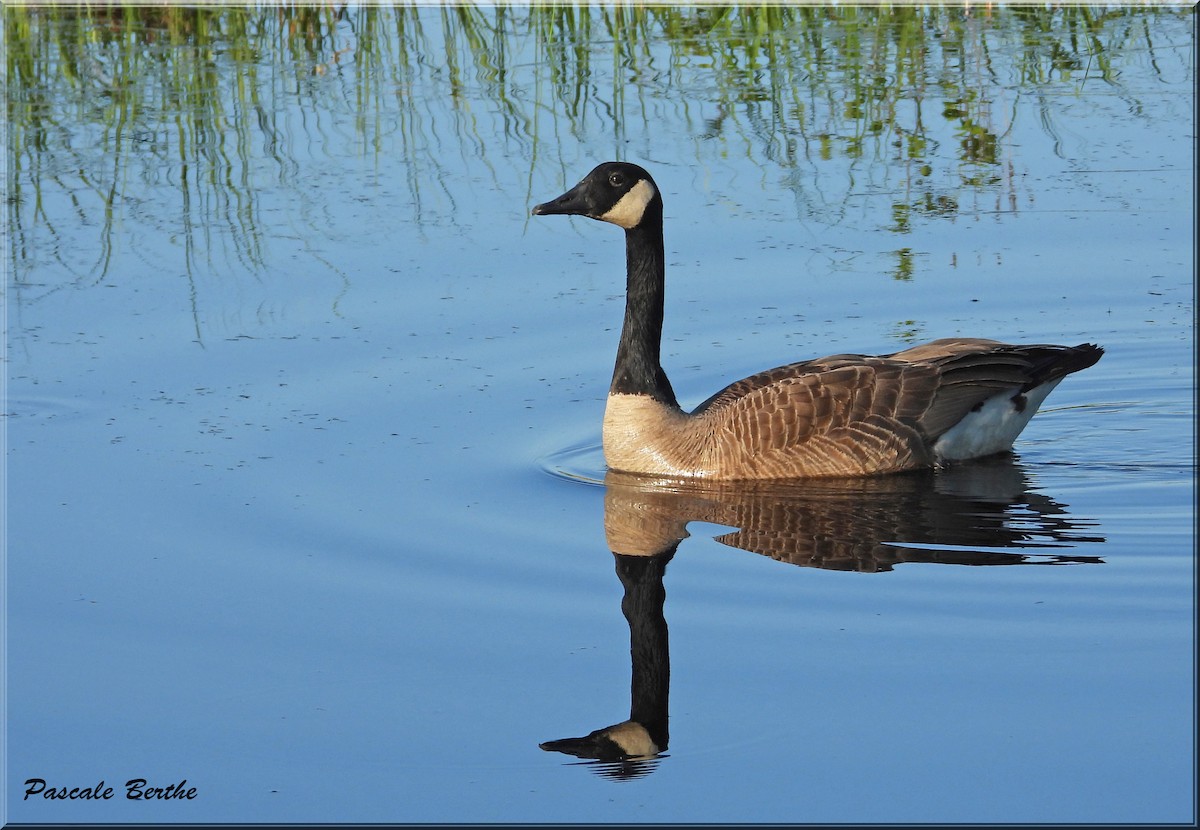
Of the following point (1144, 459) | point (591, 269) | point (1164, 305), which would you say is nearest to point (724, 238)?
point (591, 269)

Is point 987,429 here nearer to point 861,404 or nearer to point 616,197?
point 861,404

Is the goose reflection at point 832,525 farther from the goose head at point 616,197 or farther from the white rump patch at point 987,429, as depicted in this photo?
the goose head at point 616,197

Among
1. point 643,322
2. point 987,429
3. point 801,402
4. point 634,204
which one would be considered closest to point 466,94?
point 634,204

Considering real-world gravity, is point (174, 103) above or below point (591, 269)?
above

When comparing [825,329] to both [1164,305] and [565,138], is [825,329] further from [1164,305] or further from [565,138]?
[565,138]

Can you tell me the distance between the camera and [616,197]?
28.9 ft

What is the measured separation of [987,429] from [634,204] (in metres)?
2.21

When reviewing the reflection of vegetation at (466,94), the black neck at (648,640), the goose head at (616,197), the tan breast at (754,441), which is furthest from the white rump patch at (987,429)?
the reflection of vegetation at (466,94)

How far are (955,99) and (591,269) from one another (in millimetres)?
4026

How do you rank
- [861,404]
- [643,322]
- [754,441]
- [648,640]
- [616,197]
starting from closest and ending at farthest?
[648,640] < [754,441] < [861,404] < [616,197] < [643,322]

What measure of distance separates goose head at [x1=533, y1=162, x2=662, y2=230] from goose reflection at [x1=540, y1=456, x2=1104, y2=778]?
1.37 meters

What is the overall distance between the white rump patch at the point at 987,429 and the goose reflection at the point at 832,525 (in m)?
0.09

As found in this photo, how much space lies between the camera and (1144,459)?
8680mm

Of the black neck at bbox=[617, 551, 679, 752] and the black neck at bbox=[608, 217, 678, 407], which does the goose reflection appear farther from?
the black neck at bbox=[608, 217, 678, 407]
